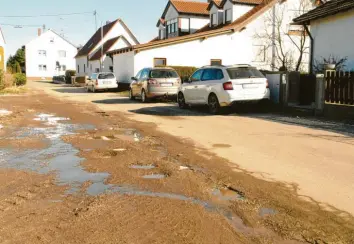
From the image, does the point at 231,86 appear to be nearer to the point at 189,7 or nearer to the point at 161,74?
the point at 161,74

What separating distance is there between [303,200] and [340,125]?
6898 millimetres

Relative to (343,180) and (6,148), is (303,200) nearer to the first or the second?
(343,180)

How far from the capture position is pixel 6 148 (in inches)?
311

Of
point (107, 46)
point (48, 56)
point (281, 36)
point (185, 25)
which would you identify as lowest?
point (281, 36)

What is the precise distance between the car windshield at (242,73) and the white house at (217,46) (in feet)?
53.1

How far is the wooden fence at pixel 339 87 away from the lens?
11.9 metres

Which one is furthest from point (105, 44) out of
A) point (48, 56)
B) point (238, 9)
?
point (48, 56)

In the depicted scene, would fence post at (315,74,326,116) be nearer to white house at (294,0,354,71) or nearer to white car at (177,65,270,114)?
white car at (177,65,270,114)

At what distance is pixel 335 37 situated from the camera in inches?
675

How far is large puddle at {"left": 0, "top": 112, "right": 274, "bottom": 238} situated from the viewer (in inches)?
181

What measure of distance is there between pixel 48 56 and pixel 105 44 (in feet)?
118

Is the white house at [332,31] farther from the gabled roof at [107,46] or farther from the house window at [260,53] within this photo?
the gabled roof at [107,46]

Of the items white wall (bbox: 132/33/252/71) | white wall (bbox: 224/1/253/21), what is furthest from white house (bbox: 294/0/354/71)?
white wall (bbox: 224/1/253/21)

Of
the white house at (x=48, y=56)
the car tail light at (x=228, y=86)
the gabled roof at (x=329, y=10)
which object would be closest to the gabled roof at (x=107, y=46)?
the white house at (x=48, y=56)
